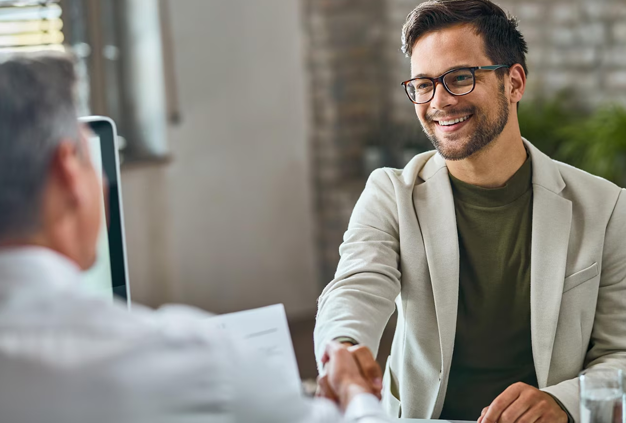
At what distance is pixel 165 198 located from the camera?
14.3ft

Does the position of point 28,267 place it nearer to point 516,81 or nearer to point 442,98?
point 442,98

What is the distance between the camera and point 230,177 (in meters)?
4.55

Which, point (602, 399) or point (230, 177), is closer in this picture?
point (602, 399)

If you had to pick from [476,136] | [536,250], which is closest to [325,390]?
[536,250]

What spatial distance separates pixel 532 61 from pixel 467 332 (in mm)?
2588

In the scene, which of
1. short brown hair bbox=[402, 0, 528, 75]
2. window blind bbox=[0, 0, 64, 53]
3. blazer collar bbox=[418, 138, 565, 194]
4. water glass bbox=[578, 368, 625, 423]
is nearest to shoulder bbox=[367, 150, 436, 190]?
blazer collar bbox=[418, 138, 565, 194]

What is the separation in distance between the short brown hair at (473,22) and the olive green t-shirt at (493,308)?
0.28 m

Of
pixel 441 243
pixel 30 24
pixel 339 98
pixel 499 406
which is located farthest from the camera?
pixel 339 98

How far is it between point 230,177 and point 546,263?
10.0 ft

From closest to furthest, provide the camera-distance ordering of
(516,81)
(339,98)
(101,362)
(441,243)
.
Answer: (101,362), (441,243), (516,81), (339,98)

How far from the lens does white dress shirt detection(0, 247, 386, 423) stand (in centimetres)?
79

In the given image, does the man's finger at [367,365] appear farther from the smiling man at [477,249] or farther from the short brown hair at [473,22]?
the short brown hair at [473,22]

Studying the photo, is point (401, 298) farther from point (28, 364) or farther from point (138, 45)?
point (138, 45)

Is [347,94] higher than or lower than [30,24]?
lower
